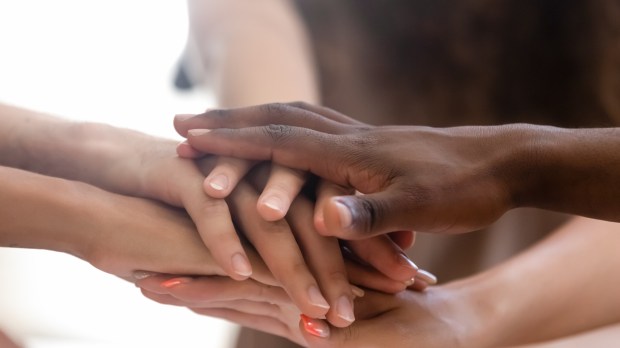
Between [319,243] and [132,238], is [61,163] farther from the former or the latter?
[319,243]

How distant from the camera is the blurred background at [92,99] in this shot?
1474 mm

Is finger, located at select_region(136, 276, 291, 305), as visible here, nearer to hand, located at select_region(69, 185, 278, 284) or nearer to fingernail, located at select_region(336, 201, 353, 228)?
hand, located at select_region(69, 185, 278, 284)

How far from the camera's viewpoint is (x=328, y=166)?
76 centimetres

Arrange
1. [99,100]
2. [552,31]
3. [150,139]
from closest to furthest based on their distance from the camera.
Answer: [150,139], [552,31], [99,100]

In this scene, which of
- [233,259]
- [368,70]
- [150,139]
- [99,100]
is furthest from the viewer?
[99,100]

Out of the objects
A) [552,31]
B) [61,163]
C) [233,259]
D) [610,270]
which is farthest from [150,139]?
[552,31]

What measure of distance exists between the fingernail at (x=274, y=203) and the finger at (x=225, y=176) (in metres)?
0.06

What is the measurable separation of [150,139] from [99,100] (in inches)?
34.0

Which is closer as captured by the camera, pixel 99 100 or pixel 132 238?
pixel 132 238

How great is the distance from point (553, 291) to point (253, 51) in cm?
67

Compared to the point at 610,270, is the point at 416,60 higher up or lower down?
higher up

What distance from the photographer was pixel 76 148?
896mm

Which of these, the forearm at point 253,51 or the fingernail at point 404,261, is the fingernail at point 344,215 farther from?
the forearm at point 253,51

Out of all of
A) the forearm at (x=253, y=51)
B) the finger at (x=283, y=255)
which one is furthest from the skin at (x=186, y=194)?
the forearm at (x=253, y=51)
